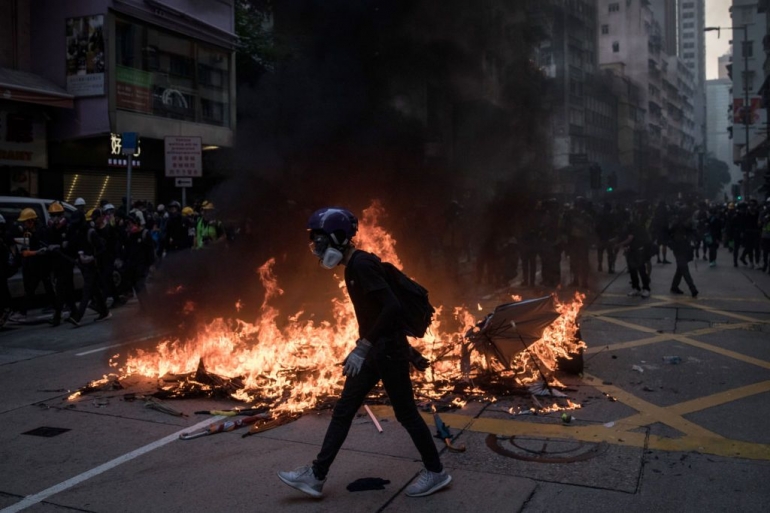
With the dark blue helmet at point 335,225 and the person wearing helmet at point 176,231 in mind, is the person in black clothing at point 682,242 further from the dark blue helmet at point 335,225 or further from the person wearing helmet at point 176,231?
the dark blue helmet at point 335,225

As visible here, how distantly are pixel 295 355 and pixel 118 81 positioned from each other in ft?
43.0

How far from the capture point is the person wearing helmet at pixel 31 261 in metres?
10.2

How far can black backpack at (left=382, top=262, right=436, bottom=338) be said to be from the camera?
3902 millimetres

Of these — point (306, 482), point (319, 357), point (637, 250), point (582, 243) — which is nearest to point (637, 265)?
point (637, 250)

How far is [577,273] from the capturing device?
1349cm

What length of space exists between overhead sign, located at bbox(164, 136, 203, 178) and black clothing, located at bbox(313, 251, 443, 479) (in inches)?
449

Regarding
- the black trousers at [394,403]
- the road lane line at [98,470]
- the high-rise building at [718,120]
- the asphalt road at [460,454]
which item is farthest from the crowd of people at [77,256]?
the high-rise building at [718,120]

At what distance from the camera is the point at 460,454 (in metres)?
4.36

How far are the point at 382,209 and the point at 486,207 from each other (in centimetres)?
443

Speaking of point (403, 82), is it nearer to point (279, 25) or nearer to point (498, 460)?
point (279, 25)

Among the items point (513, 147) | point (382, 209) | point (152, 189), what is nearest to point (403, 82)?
point (382, 209)

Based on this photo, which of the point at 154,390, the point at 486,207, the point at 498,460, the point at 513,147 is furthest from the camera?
the point at 486,207

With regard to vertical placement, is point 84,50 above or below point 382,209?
above

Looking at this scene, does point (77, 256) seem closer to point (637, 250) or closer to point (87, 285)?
point (87, 285)
